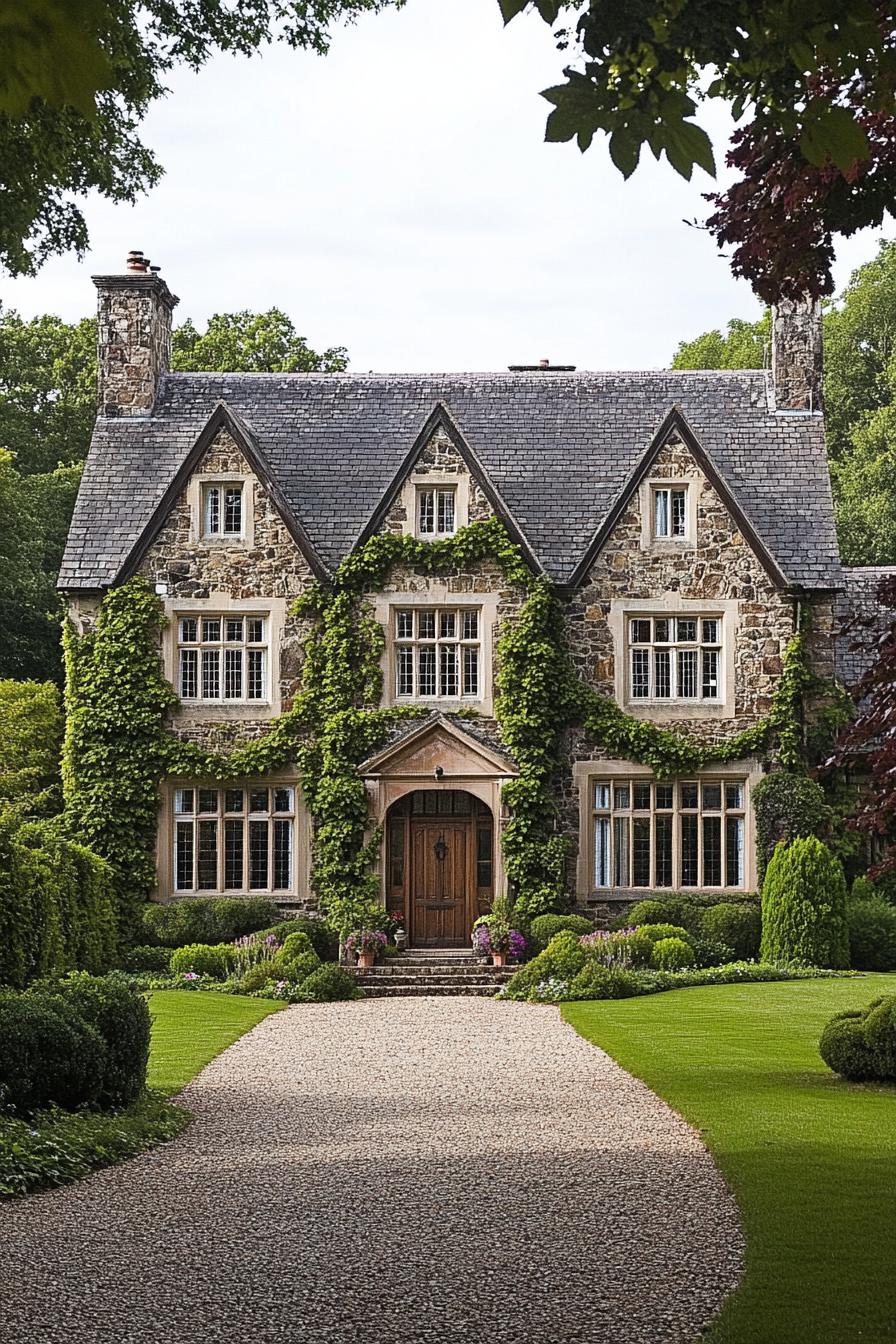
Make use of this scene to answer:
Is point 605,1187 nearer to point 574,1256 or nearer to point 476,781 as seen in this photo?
point 574,1256

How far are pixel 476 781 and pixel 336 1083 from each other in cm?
1182

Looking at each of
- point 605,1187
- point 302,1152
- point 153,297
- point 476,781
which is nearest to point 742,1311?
point 605,1187

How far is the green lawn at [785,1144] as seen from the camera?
6.64 meters

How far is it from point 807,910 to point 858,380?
2557 centimetres

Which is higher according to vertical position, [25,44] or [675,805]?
[25,44]

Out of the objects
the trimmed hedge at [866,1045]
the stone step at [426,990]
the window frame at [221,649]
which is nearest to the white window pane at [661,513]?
the window frame at [221,649]

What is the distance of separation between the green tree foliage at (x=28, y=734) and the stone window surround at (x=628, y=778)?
938 centimetres

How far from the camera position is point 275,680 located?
25.9m

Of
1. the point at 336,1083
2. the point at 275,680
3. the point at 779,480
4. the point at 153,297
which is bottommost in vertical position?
the point at 336,1083

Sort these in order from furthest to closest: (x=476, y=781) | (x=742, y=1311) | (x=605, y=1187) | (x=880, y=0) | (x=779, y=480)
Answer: (x=779, y=480)
(x=476, y=781)
(x=605, y=1187)
(x=742, y=1311)
(x=880, y=0)

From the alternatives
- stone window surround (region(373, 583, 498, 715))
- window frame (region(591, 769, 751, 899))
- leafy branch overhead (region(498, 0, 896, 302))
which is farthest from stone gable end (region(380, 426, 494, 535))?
leafy branch overhead (region(498, 0, 896, 302))

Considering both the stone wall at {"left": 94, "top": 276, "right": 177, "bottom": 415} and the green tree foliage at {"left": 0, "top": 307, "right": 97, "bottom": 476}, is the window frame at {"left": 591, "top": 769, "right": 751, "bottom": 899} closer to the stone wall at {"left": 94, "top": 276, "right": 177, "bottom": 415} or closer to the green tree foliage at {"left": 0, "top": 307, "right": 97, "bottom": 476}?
the stone wall at {"left": 94, "top": 276, "right": 177, "bottom": 415}

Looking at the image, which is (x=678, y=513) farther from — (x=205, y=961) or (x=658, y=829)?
(x=205, y=961)

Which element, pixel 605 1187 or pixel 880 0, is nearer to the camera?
pixel 880 0
